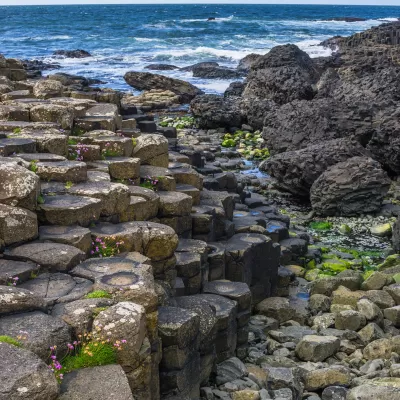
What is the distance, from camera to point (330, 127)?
20.0m

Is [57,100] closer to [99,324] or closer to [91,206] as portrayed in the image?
[91,206]

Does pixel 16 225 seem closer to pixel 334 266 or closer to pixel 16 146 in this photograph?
pixel 16 146

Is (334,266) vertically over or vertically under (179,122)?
over

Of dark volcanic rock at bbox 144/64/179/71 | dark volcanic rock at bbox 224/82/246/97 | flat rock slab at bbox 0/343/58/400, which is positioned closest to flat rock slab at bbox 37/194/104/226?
flat rock slab at bbox 0/343/58/400

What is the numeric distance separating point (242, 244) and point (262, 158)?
1079 cm

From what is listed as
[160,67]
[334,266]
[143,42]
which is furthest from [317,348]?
[143,42]

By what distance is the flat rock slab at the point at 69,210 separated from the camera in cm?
866

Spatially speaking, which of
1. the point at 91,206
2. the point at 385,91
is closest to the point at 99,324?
the point at 91,206

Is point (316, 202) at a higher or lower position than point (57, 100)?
lower

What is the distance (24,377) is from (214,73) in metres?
39.0

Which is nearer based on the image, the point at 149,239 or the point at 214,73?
the point at 149,239

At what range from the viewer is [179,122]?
91.2ft

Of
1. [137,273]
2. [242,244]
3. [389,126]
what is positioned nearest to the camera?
[137,273]

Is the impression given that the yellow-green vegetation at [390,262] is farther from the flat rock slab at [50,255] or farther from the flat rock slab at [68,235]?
the flat rock slab at [50,255]
